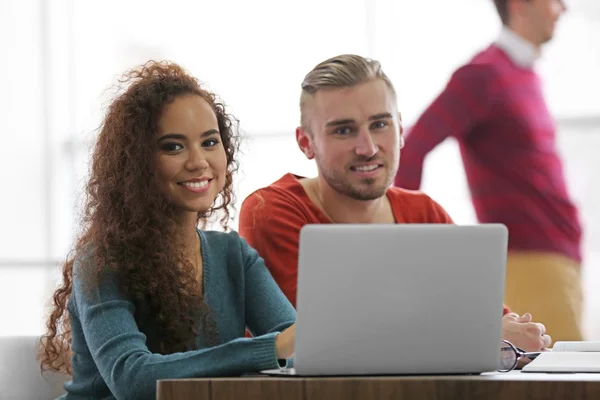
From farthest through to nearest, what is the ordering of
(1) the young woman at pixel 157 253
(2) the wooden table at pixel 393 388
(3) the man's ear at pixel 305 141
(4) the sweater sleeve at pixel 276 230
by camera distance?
(3) the man's ear at pixel 305 141
(4) the sweater sleeve at pixel 276 230
(1) the young woman at pixel 157 253
(2) the wooden table at pixel 393 388

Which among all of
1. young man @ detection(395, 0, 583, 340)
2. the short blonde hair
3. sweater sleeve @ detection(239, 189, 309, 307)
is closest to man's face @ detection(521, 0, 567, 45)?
young man @ detection(395, 0, 583, 340)

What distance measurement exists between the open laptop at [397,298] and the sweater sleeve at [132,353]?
17cm

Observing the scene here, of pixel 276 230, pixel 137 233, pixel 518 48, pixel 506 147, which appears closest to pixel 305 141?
pixel 276 230

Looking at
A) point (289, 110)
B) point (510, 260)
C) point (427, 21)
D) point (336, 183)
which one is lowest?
point (510, 260)

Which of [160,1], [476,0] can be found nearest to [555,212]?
[476,0]

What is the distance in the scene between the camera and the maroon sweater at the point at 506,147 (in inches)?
117

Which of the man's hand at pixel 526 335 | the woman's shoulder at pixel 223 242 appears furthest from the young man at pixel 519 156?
the man's hand at pixel 526 335

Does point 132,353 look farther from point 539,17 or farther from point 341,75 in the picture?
point 539,17

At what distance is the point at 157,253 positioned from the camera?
183 cm

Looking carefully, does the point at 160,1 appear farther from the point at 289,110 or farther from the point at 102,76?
the point at 289,110

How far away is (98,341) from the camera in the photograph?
5.39 feet

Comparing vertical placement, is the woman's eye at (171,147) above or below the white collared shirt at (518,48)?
below

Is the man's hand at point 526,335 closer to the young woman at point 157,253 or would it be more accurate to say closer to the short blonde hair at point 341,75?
the young woman at point 157,253

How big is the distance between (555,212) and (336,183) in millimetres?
1158
